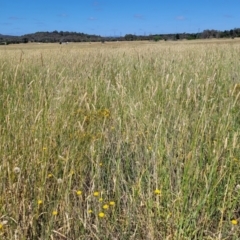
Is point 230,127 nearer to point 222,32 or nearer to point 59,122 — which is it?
point 59,122

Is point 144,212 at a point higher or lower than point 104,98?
lower

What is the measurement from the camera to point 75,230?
1.40 m

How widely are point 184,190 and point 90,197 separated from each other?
0.46 metres

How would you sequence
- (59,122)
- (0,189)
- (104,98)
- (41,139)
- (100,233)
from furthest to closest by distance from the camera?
(104,98)
(59,122)
(41,139)
(0,189)
(100,233)

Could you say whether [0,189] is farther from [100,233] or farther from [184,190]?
[184,190]

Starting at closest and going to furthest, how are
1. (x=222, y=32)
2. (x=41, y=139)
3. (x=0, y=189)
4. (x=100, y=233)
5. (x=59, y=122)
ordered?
(x=100, y=233), (x=0, y=189), (x=41, y=139), (x=59, y=122), (x=222, y=32)

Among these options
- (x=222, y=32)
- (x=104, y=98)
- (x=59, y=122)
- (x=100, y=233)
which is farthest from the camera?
(x=222, y=32)

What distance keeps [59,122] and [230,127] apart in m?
1.08

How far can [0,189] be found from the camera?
1.49m

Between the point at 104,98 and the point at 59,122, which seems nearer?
the point at 59,122

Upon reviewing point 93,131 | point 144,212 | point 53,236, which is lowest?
point 53,236

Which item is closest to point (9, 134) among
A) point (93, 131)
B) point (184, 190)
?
point (93, 131)

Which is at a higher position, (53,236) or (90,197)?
(90,197)

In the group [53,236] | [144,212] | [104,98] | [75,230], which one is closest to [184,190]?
[144,212]
